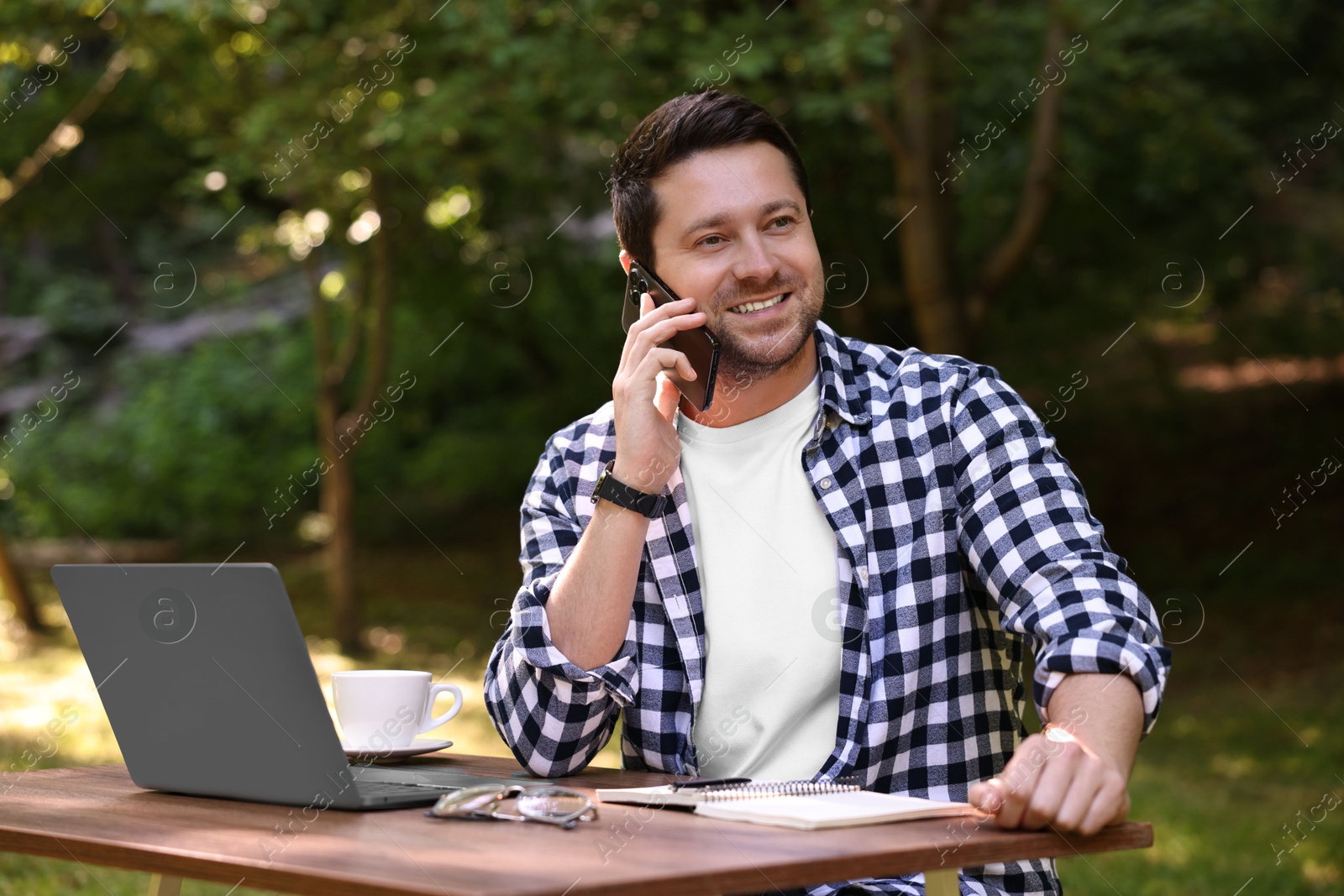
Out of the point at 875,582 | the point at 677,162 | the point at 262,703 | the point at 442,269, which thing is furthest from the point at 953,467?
the point at 442,269

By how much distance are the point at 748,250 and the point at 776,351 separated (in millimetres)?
188

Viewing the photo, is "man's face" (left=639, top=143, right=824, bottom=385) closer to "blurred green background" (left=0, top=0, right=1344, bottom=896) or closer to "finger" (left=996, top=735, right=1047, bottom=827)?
"finger" (left=996, top=735, right=1047, bottom=827)

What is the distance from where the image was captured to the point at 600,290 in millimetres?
11961

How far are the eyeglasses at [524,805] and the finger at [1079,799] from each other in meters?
0.53

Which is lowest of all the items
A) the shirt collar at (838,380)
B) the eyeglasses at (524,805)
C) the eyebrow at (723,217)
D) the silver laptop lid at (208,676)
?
the eyeglasses at (524,805)

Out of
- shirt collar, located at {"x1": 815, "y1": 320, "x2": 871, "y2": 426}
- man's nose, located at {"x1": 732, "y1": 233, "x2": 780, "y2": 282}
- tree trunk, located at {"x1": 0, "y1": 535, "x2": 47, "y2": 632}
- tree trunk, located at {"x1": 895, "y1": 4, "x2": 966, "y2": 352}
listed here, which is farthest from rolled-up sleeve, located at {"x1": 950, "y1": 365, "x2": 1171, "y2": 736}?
tree trunk, located at {"x1": 0, "y1": 535, "x2": 47, "y2": 632}

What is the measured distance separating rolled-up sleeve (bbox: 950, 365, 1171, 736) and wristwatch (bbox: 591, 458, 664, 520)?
1.64 feet

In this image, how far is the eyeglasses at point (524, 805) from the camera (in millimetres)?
1548

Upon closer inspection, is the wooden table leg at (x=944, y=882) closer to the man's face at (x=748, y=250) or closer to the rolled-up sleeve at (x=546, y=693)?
the rolled-up sleeve at (x=546, y=693)

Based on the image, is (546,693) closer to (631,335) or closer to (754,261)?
(631,335)

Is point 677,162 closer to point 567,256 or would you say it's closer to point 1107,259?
point 1107,259

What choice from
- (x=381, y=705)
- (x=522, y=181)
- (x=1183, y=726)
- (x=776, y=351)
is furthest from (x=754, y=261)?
(x=522, y=181)

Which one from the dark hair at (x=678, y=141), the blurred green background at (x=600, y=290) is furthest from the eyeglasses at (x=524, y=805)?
the blurred green background at (x=600, y=290)

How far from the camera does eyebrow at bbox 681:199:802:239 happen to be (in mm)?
2402
